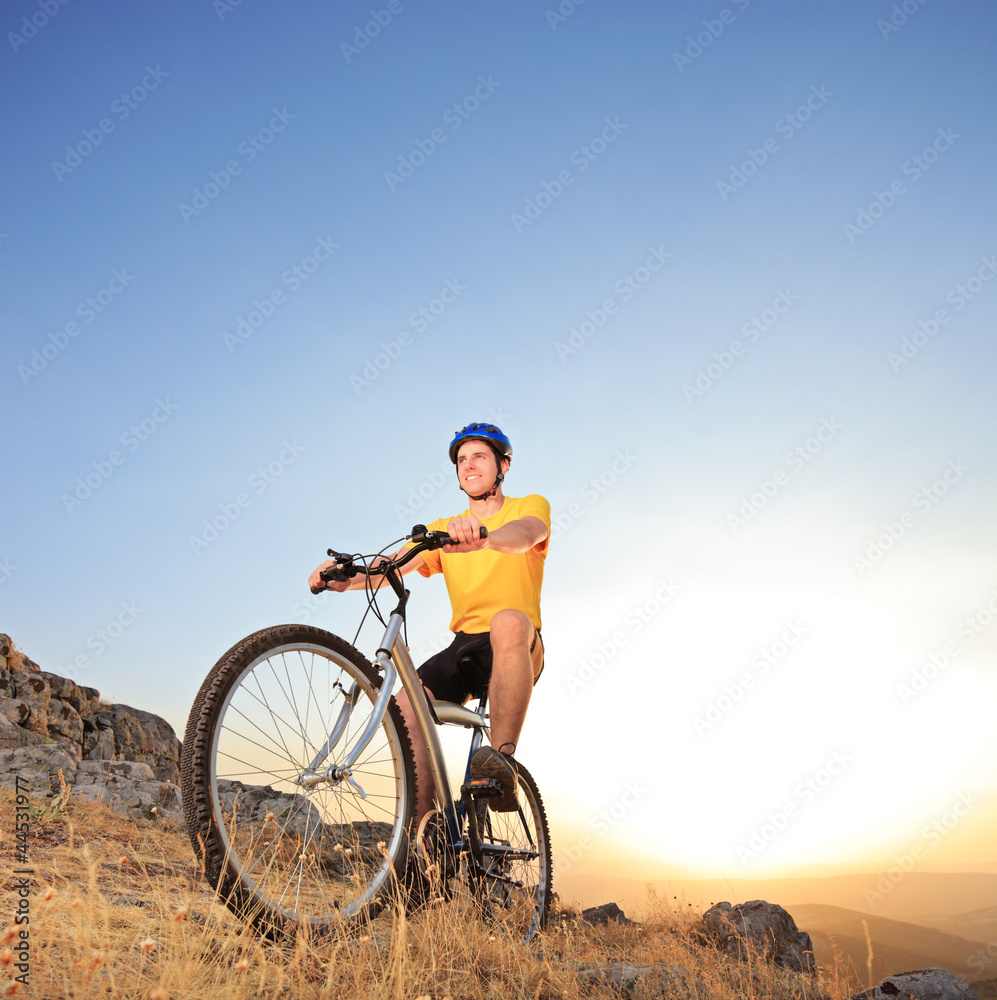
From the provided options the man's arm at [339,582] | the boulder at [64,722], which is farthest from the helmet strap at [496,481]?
the boulder at [64,722]

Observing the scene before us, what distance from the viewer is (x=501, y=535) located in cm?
352

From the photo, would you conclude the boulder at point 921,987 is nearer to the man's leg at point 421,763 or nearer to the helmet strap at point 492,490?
the man's leg at point 421,763

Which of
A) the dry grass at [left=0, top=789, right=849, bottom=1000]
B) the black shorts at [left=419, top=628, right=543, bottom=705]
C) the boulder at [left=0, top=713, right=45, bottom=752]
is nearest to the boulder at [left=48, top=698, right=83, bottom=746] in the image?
the boulder at [left=0, top=713, right=45, bottom=752]

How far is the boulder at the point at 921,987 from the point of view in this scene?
4168 mm

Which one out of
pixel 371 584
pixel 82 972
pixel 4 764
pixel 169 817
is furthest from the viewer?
pixel 4 764

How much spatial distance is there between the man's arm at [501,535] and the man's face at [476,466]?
2.01 ft

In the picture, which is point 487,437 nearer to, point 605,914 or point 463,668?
point 463,668

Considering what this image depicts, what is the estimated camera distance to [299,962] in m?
2.26

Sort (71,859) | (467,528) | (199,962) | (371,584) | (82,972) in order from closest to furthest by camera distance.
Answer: (82,972) → (199,962) → (467,528) → (371,584) → (71,859)

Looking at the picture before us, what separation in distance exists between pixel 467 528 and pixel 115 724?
18.5 m

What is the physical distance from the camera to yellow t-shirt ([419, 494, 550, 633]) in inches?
166

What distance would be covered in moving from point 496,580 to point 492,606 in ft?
0.51

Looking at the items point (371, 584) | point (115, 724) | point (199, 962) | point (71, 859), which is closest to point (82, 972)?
point (199, 962)

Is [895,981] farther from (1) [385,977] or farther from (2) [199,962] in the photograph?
(2) [199,962]
